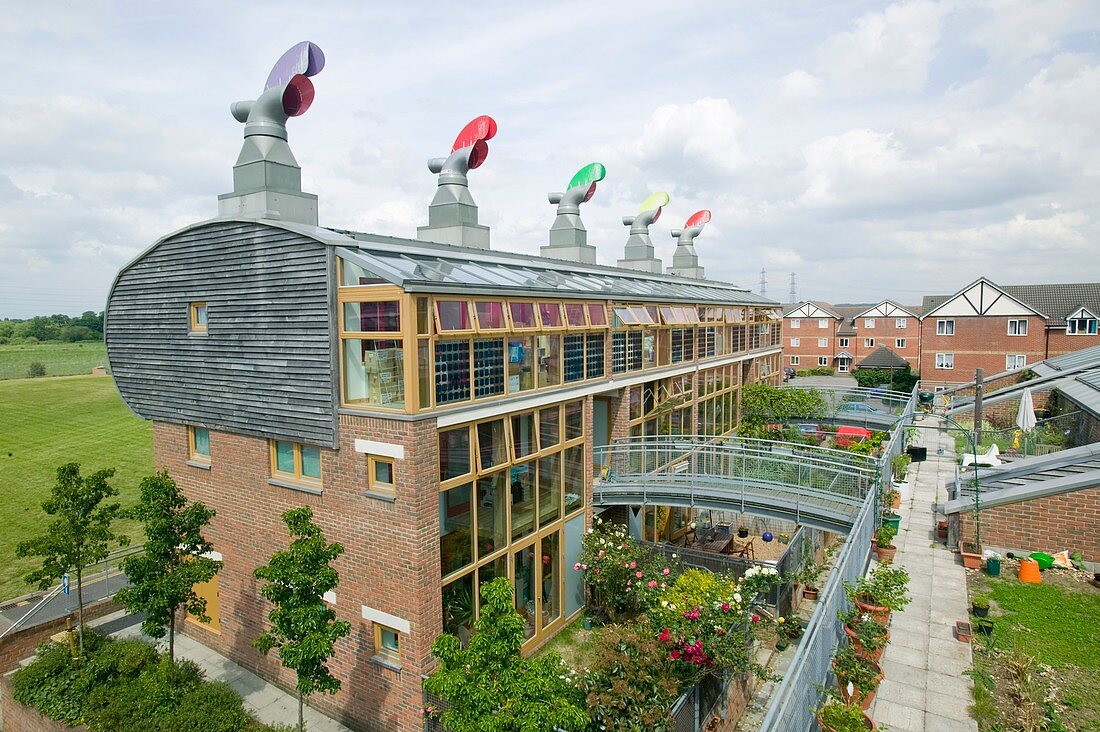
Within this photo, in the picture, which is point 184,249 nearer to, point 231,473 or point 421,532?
point 231,473

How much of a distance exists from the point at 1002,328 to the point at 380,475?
2067 inches

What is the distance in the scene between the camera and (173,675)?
11172 mm

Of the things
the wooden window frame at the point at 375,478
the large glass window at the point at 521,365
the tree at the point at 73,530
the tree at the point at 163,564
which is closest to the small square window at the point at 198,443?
the tree at the point at 73,530

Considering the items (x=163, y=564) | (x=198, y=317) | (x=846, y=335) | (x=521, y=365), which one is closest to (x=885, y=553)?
(x=521, y=365)

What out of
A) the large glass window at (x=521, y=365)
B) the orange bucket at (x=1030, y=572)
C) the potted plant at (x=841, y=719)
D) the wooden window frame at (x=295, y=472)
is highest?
the large glass window at (x=521, y=365)

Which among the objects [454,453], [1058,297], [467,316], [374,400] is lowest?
[454,453]

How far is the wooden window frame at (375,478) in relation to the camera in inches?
404

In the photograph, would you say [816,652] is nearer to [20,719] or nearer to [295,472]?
[295,472]

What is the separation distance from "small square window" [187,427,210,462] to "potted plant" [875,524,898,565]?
51.4 feet

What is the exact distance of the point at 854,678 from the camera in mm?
8562

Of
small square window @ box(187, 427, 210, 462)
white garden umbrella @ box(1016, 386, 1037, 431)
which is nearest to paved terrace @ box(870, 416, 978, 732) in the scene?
white garden umbrella @ box(1016, 386, 1037, 431)

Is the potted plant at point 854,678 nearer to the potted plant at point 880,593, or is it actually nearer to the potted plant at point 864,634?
the potted plant at point 864,634

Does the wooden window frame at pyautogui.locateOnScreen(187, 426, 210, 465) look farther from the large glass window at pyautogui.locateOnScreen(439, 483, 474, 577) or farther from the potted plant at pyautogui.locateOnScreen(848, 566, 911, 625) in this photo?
the potted plant at pyautogui.locateOnScreen(848, 566, 911, 625)

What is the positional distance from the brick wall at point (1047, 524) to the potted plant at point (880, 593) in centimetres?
611
